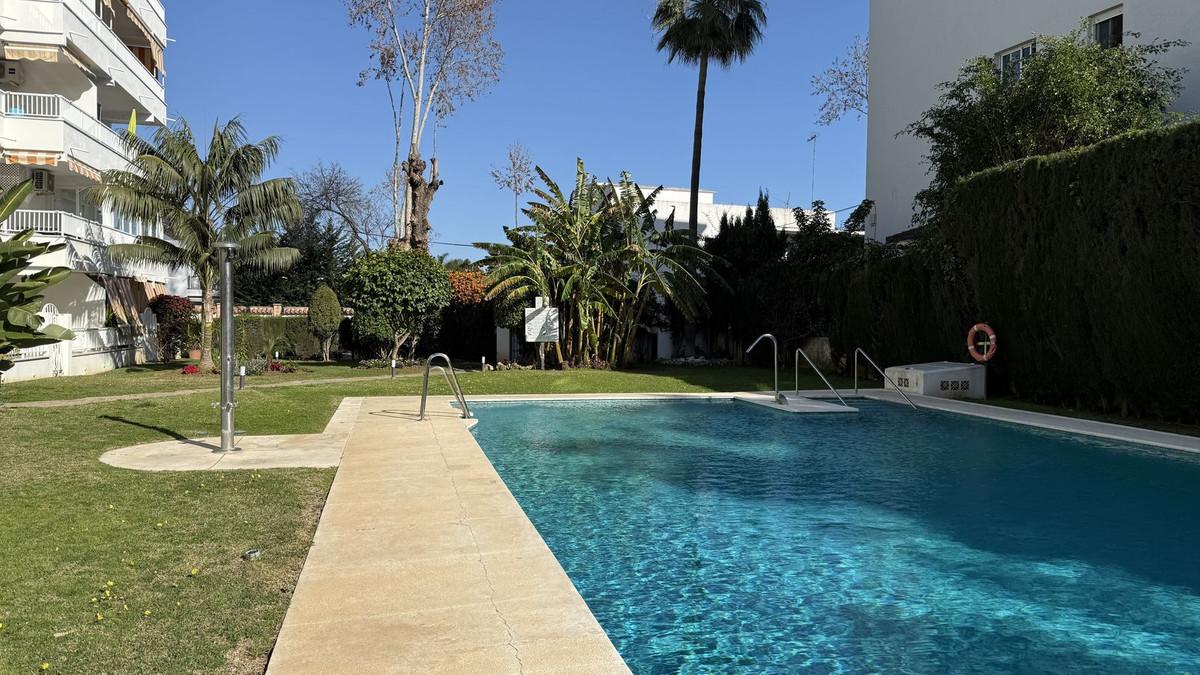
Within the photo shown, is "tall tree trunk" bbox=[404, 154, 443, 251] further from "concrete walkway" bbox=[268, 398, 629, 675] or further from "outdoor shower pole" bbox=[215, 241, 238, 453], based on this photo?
"concrete walkway" bbox=[268, 398, 629, 675]

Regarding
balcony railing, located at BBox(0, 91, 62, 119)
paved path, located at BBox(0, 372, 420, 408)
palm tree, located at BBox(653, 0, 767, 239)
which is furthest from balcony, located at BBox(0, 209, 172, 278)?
palm tree, located at BBox(653, 0, 767, 239)

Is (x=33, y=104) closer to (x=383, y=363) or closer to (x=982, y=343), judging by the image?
(x=383, y=363)

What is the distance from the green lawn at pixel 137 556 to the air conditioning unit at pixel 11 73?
697 inches

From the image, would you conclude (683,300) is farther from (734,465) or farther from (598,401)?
(734,465)

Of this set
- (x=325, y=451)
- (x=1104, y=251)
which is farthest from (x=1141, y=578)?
(x=1104, y=251)

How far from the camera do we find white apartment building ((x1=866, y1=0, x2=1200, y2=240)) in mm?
17703

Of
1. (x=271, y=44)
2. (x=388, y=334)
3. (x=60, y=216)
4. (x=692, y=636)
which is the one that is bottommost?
(x=692, y=636)

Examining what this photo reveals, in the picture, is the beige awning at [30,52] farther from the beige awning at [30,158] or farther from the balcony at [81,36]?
the beige awning at [30,158]

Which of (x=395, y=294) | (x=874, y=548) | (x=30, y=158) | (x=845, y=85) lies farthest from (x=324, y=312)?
(x=845, y=85)

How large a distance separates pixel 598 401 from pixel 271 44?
2070 centimetres

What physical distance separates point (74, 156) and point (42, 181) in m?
2.64

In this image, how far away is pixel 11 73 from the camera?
916 inches

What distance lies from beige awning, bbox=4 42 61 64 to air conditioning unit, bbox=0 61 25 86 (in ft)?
6.91

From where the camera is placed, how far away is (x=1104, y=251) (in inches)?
535
